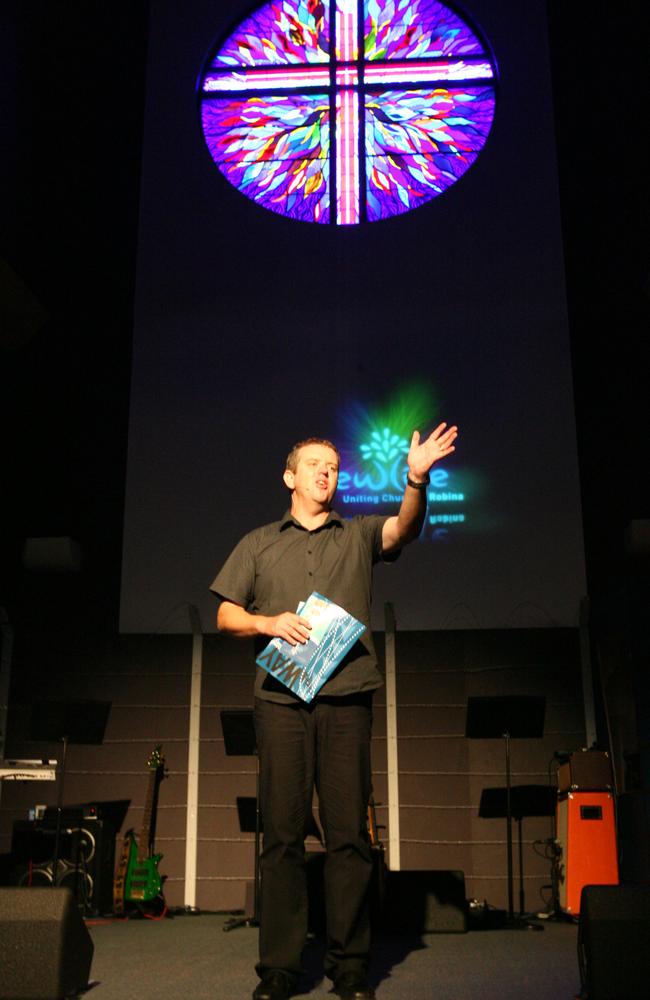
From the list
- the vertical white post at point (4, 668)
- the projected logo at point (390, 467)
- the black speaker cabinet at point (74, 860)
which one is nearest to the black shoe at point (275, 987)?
the black speaker cabinet at point (74, 860)

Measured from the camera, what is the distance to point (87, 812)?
523 cm

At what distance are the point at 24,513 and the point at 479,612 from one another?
9.87 feet

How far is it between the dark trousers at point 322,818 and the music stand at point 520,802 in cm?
312

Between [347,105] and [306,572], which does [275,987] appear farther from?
[347,105]

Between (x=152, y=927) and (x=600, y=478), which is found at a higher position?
(x=600, y=478)

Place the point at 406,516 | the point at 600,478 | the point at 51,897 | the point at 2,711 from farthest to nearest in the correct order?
the point at 600,478 < the point at 2,711 < the point at 406,516 < the point at 51,897

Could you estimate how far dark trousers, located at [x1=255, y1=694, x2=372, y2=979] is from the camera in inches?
91.6

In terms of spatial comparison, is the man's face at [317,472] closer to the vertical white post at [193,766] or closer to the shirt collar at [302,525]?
the shirt collar at [302,525]

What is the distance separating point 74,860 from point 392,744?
5.96 ft

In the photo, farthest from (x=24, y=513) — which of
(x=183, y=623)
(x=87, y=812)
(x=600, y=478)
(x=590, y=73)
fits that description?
(x=590, y=73)

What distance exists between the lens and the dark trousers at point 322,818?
233 centimetres

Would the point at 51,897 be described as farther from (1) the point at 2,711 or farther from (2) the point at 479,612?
(2) the point at 479,612

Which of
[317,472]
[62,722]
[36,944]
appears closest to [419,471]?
[317,472]

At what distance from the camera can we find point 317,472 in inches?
102
